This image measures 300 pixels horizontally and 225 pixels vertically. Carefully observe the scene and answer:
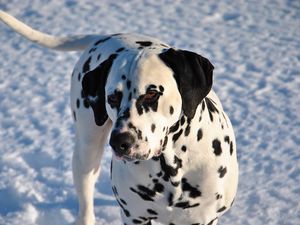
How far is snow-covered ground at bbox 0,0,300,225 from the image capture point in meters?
4.41

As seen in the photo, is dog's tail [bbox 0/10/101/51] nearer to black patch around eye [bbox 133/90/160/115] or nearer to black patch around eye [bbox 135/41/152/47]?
black patch around eye [bbox 135/41/152/47]

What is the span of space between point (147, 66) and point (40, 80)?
12.9ft

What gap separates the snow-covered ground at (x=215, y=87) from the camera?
4.41 metres

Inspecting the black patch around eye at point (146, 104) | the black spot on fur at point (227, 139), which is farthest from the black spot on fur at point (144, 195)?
the black patch around eye at point (146, 104)

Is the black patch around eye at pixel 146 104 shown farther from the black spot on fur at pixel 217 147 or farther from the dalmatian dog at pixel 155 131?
the black spot on fur at pixel 217 147

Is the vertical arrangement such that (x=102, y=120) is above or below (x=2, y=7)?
above

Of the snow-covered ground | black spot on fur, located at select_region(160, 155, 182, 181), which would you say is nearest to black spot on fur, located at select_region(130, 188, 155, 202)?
black spot on fur, located at select_region(160, 155, 182, 181)

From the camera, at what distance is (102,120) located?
2.92m

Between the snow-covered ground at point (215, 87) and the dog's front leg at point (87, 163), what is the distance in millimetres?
300

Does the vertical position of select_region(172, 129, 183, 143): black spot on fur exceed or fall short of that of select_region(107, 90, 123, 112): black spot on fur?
it falls short

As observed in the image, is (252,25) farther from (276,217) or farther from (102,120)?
(102,120)

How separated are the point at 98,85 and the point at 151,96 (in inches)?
15.1

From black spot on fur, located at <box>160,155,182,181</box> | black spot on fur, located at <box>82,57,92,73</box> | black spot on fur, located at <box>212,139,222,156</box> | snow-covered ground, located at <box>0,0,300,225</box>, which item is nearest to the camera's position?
black spot on fur, located at <box>160,155,182,181</box>

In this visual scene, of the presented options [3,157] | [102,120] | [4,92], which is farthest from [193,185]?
[4,92]
